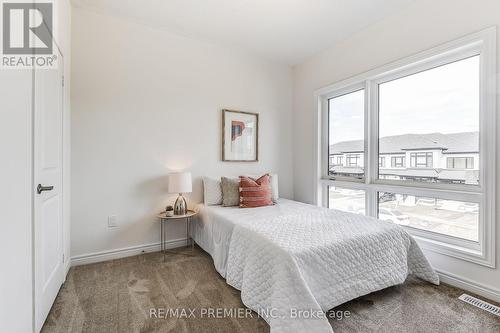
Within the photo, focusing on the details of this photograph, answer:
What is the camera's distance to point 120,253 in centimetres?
270

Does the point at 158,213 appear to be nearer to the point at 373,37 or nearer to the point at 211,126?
the point at 211,126

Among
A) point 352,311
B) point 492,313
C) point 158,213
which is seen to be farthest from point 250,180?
point 492,313

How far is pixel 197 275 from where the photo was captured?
230 centimetres

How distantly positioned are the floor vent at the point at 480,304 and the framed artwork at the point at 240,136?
2.59m

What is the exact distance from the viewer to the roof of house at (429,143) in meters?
2.12

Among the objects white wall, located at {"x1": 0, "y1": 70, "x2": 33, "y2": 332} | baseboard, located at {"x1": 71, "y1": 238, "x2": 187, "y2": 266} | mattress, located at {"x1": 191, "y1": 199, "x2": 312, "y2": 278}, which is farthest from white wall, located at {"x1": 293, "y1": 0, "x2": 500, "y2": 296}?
white wall, located at {"x1": 0, "y1": 70, "x2": 33, "y2": 332}

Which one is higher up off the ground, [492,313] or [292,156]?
[292,156]

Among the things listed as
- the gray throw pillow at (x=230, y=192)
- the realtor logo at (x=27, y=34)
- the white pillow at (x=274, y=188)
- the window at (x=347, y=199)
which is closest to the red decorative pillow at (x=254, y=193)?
the gray throw pillow at (x=230, y=192)

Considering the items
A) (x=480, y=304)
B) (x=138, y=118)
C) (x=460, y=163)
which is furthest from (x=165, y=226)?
(x=460, y=163)

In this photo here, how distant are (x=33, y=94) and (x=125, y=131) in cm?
131

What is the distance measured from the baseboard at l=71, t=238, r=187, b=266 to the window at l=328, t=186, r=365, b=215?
81.9 inches

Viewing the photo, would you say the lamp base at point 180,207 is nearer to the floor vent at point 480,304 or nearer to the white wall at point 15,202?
the white wall at point 15,202

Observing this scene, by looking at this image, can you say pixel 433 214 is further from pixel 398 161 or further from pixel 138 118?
pixel 138 118

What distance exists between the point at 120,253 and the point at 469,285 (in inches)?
131
